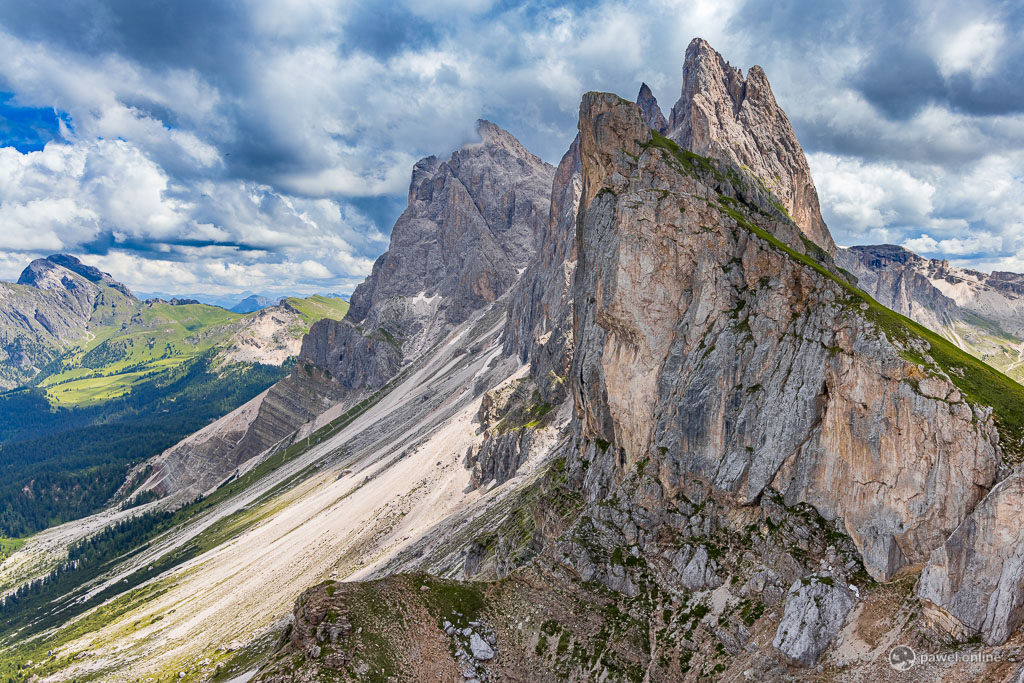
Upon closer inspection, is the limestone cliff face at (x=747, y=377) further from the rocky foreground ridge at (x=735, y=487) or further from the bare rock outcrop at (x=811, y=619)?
the bare rock outcrop at (x=811, y=619)

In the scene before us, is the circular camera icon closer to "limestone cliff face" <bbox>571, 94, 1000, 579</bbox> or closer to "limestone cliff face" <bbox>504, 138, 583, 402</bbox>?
"limestone cliff face" <bbox>571, 94, 1000, 579</bbox>

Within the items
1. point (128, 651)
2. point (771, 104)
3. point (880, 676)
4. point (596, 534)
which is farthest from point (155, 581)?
point (771, 104)

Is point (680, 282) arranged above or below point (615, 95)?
below

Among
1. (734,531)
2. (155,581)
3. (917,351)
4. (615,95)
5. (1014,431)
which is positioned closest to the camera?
(1014,431)

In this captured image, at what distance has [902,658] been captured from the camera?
29.4 meters

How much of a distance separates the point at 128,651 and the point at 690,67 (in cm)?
15616

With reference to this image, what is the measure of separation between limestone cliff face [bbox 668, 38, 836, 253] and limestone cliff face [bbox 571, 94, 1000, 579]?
37.0m

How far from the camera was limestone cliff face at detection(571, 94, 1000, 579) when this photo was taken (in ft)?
109

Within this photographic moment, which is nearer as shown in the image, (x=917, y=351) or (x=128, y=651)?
(x=917, y=351)

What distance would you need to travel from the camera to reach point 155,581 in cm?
13588

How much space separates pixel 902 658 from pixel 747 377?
65.5 feet

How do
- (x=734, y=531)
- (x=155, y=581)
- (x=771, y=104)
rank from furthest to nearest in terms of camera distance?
(x=155, y=581)
(x=771, y=104)
(x=734, y=531)

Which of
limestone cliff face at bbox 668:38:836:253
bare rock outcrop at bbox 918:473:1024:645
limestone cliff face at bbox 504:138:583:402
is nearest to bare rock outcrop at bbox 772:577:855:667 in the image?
bare rock outcrop at bbox 918:473:1024:645

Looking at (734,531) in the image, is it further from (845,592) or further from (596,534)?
(596,534)
